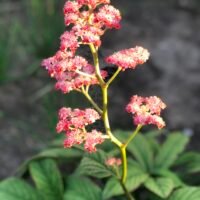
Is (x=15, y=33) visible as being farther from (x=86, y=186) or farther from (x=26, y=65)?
(x=86, y=186)

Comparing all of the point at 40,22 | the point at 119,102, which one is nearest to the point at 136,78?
the point at 119,102

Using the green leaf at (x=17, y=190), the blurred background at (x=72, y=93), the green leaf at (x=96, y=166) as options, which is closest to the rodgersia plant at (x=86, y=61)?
the green leaf at (x=96, y=166)

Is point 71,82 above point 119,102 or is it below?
above

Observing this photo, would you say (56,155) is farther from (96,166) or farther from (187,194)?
(187,194)

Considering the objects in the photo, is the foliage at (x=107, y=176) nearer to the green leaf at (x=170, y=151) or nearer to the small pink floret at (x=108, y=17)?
the green leaf at (x=170, y=151)

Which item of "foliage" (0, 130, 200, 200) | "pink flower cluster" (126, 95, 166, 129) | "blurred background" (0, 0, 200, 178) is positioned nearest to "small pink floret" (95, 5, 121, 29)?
"pink flower cluster" (126, 95, 166, 129)

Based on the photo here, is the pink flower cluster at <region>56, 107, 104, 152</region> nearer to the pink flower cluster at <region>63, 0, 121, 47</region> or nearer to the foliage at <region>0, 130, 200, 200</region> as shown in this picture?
the pink flower cluster at <region>63, 0, 121, 47</region>
